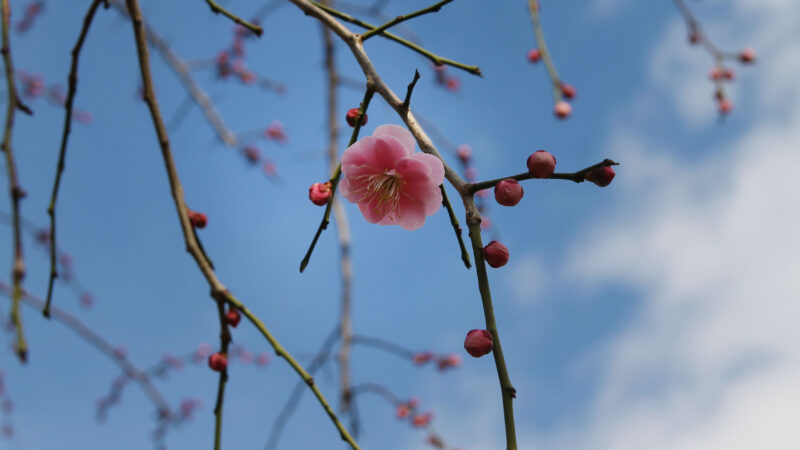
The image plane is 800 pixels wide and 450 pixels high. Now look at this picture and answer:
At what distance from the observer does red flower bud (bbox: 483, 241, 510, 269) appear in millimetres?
776

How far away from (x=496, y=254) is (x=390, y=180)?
35cm

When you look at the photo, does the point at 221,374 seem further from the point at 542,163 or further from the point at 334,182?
the point at 542,163

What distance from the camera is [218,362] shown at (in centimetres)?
125

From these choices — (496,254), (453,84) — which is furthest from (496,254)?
(453,84)

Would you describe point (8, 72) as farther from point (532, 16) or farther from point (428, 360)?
point (428, 360)

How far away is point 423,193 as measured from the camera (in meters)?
1.01

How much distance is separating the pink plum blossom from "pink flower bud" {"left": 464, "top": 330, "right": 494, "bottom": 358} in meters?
0.27

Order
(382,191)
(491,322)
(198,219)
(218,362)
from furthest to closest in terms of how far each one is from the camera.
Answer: (198,219) < (218,362) < (382,191) < (491,322)

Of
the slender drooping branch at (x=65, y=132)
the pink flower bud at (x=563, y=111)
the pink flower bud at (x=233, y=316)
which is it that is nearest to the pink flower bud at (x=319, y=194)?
the pink flower bud at (x=233, y=316)

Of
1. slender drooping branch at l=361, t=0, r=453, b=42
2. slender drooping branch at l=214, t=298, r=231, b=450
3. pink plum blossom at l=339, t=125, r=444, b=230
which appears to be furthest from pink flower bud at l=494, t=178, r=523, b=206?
slender drooping branch at l=214, t=298, r=231, b=450

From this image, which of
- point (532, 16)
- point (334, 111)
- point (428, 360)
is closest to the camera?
point (532, 16)

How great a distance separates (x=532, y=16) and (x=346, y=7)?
41.0 inches

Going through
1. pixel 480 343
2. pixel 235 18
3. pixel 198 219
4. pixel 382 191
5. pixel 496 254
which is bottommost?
pixel 480 343

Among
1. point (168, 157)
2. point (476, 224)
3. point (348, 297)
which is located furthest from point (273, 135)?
point (476, 224)
